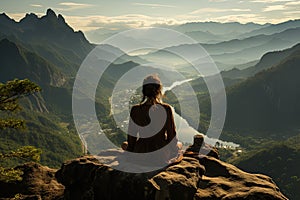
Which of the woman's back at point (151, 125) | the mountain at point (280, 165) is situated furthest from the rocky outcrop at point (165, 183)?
the mountain at point (280, 165)

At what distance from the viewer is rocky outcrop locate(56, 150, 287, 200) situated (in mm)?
11867

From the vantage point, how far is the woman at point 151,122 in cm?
1247

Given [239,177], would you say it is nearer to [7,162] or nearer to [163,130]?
[163,130]

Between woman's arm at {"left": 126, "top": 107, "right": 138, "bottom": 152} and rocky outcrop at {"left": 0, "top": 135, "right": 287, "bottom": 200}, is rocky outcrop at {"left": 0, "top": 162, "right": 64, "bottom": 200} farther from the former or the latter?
woman's arm at {"left": 126, "top": 107, "right": 138, "bottom": 152}

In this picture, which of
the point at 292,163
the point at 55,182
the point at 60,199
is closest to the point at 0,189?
the point at 55,182

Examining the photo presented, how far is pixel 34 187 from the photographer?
19.4 meters

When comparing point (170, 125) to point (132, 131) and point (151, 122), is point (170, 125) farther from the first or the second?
point (132, 131)

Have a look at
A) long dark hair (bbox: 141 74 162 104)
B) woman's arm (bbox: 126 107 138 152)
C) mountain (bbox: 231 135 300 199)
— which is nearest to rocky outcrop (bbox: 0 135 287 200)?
woman's arm (bbox: 126 107 138 152)

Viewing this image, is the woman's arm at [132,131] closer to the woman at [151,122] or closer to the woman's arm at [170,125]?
the woman at [151,122]

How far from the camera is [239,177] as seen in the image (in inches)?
598

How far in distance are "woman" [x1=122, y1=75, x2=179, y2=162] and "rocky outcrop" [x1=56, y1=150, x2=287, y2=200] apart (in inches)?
49.5

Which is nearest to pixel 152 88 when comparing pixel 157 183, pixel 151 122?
pixel 151 122

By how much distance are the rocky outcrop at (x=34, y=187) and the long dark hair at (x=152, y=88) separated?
980 centimetres

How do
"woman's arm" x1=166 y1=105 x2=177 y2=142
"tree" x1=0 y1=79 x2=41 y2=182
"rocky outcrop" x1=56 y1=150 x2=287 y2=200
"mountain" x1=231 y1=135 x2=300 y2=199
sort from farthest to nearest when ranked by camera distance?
"mountain" x1=231 y1=135 x2=300 y2=199, "tree" x1=0 y1=79 x2=41 y2=182, "woman's arm" x1=166 y1=105 x2=177 y2=142, "rocky outcrop" x1=56 y1=150 x2=287 y2=200
